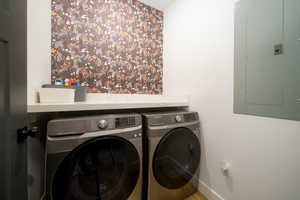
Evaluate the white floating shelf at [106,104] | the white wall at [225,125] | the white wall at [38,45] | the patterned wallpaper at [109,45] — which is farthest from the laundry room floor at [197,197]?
the white wall at [38,45]

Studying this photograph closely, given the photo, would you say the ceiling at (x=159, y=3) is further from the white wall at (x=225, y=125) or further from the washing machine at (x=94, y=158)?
the washing machine at (x=94, y=158)

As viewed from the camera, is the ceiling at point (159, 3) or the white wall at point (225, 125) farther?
the ceiling at point (159, 3)

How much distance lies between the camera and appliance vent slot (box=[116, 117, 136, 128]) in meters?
0.88

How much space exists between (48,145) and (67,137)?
0.10m

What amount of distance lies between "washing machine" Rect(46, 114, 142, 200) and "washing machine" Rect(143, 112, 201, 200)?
95mm

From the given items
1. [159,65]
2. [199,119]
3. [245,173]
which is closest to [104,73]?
[159,65]

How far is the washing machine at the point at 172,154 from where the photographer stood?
3.20 feet

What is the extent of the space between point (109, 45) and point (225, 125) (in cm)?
148

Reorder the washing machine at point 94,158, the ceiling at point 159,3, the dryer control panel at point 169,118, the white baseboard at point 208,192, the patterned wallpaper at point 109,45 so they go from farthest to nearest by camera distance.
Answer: the ceiling at point 159,3 → the patterned wallpaper at point 109,45 → the white baseboard at point 208,192 → the dryer control panel at point 169,118 → the washing machine at point 94,158

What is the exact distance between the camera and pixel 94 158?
81cm

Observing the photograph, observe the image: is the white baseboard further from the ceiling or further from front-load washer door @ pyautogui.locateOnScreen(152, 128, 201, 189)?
the ceiling

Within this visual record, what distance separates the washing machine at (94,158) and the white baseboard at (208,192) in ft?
2.21

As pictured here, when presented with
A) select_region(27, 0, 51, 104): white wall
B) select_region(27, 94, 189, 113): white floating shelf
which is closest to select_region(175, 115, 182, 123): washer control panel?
select_region(27, 94, 189, 113): white floating shelf

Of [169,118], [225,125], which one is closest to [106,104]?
[169,118]
